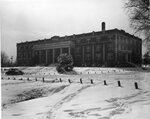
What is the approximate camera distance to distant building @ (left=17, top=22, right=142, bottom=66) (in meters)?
43.5

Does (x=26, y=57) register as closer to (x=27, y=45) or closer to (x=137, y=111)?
(x=27, y=45)

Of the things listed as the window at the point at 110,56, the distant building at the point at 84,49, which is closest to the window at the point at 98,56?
the distant building at the point at 84,49

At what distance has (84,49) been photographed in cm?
5600

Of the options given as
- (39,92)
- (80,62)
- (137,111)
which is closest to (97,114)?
(137,111)

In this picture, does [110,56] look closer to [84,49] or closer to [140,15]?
[84,49]

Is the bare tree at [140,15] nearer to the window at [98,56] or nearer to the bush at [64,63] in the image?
the bush at [64,63]

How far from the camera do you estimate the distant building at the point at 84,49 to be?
43.5 metres

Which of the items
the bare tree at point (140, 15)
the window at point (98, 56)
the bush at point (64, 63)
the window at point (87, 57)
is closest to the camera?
the bare tree at point (140, 15)

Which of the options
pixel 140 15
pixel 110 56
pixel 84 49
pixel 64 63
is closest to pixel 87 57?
pixel 84 49

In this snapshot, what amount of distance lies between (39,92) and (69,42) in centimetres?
4288

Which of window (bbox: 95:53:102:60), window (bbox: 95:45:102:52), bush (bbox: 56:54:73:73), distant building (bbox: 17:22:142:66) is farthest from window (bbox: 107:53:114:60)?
bush (bbox: 56:54:73:73)

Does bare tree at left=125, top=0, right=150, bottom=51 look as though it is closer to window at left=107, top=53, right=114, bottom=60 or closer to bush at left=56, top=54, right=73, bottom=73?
bush at left=56, top=54, right=73, bottom=73

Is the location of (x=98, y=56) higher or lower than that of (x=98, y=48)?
lower

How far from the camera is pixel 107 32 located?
49594 millimetres
